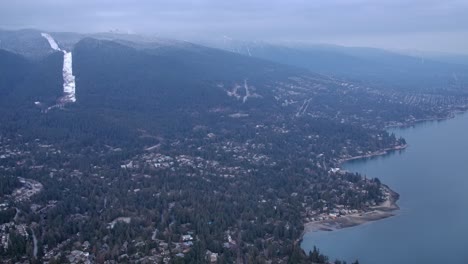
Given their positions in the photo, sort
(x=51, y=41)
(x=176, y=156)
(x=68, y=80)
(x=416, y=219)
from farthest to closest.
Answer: (x=51, y=41) < (x=68, y=80) < (x=176, y=156) < (x=416, y=219)

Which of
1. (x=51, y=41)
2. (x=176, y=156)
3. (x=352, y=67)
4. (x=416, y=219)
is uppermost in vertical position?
(x=51, y=41)

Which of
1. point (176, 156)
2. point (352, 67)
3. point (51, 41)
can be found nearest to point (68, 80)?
point (176, 156)

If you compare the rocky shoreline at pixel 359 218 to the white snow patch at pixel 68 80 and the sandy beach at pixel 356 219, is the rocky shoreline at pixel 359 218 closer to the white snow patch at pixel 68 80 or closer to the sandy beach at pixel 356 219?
the sandy beach at pixel 356 219

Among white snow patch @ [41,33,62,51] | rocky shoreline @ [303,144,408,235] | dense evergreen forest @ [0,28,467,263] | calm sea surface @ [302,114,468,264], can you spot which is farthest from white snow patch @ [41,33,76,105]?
rocky shoreline @ [303,144,408,235]

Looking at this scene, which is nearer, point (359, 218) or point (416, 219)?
point (359, 218)

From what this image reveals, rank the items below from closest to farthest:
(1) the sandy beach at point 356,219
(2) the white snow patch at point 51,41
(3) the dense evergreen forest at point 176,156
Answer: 1. (3) the dense evergreen forest at point 176,156
2. (1) the sandy beach at point 356,219
3. (2) the white snow patch at point 51,41

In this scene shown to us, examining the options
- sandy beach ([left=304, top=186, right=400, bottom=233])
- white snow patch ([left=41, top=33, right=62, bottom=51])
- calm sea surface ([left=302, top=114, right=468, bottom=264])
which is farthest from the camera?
white snow patch ([left=41, top=33, right=62, bottom=51])

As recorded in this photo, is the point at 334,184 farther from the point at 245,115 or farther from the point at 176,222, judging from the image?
the point at 245,115

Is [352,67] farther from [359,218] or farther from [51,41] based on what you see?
[359,218]

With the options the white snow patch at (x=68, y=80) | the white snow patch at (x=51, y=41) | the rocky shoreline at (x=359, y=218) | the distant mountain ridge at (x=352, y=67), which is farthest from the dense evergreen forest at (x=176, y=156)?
the distant mountain ridge at (x=352, y=67)

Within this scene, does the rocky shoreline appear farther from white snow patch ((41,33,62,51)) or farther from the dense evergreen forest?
white snow patch ((41,33,62,51))
